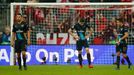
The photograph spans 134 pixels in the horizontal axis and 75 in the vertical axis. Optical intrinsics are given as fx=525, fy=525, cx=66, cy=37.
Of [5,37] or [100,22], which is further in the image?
[100,22]

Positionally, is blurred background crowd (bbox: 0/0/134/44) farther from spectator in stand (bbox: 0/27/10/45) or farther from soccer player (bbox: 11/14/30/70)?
soccer player (bbox: 11/14/30/70)

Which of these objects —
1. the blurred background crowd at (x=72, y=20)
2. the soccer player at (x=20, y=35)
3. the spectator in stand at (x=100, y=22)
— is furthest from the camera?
the spectator in stand at (x=100, y=22)

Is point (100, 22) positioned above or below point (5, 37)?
above

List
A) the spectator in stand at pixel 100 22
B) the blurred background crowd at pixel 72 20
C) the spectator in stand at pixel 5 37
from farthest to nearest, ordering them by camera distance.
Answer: the spectator in stand at pixel 100 22
the blurred background crowd at pixel 72 20
the spectator in stand at pixel 5 37

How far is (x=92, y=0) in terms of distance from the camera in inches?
1081

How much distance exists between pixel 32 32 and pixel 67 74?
327 inches

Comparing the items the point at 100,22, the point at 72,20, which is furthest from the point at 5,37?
the point at 100,22

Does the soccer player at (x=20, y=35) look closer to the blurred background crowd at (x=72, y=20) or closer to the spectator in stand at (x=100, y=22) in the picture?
the blurred background crowd at (x=72, y=20)

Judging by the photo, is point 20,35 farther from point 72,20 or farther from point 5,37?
Answer: point 72,20

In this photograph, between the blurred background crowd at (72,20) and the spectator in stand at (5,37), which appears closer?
the spectator in stand at (5,37)

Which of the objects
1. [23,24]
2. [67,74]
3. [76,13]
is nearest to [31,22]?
[76,13]

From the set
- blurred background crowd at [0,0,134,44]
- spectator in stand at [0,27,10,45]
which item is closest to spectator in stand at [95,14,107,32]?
blurred background crowd at [0,0,134,44]

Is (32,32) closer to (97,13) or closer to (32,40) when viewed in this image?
(32,40)

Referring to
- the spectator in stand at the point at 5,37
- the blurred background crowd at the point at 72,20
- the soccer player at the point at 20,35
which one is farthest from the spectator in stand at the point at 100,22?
the soccer player at the point at 20,35
